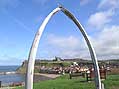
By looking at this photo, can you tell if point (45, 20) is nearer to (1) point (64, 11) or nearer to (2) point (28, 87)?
(1) point (64, 11)

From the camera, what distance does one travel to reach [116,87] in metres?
24.6

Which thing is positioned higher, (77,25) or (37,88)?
(77,25)

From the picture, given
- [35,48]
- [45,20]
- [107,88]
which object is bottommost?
[107,88]

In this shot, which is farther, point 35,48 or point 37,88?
point 37,88

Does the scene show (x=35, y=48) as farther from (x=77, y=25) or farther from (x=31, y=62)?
(x=77, y=25)

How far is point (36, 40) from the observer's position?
976cm

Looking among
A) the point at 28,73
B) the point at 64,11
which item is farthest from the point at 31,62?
the point at 64,11

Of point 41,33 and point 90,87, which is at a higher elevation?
point 41,33

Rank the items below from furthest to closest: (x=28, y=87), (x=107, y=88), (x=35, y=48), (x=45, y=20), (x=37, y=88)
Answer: (x=37, y=88)
(x=107, y=88)
(x=45, y=20)
(x=35, y=48)
(x=28, y=87)

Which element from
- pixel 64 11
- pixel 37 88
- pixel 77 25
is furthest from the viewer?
pixel 37 88

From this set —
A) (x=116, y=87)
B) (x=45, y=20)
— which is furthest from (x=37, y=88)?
(x=45, y=20)

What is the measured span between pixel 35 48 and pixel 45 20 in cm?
132

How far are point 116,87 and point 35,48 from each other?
1619 centimetres

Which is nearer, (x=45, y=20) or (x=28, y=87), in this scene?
(x=28, y=87)
